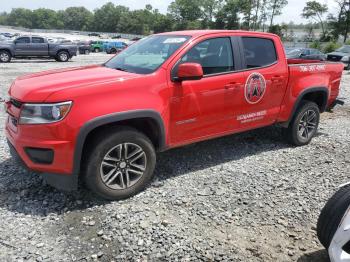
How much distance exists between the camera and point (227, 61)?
4.82 metres

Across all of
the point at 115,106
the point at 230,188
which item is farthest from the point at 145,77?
the point at 230,188

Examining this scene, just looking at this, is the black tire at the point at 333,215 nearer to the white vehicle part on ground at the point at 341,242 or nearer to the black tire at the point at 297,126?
the white vehicle part on ground at the point at 341,242

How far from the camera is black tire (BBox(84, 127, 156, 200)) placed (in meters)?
3.79

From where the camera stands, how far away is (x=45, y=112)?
11.7ft

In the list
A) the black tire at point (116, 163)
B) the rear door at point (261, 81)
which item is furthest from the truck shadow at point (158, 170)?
the rear door at point (261, 81)

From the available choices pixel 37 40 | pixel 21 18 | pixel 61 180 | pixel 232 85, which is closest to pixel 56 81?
pixel 61 180

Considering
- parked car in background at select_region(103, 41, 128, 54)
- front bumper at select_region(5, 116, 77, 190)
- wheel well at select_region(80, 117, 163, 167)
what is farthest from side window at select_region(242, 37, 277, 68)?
parked car in background at select_region(103, 41, 128, 54)

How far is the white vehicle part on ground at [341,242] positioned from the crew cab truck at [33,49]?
907 inches

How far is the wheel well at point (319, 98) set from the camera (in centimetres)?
614

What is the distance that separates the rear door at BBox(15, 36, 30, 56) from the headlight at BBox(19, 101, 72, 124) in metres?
21.6

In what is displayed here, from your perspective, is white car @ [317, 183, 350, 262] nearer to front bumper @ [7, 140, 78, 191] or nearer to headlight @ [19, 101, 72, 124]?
front bumper @ [7, 140, 78, 191]

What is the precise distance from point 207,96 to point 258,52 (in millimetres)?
1259

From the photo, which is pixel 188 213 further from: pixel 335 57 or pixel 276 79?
pixel 335 57

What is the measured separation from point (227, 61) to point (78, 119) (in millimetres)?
2162
